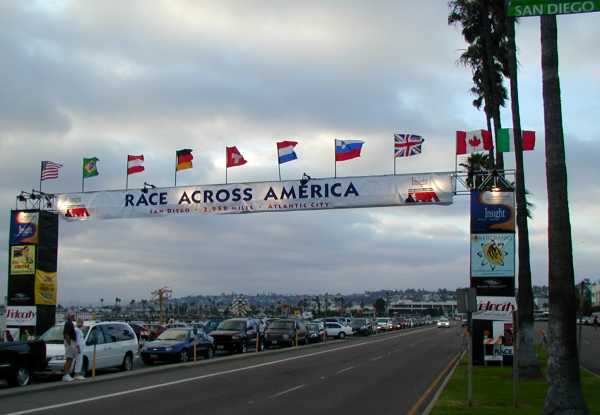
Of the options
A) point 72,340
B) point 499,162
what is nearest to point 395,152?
point 499,162

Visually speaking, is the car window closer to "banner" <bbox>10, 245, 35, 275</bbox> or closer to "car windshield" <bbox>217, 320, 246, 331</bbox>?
"banner" <bbox>10, 245, 35, 275</bbox>

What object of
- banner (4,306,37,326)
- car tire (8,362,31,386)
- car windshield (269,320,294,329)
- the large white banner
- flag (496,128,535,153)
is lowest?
car tire (8,362,31,386)

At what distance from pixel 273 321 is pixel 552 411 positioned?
3237 cm

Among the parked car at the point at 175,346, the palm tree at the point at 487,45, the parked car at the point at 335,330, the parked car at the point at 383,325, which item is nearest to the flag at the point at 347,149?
the palm tree at the point at 487,45

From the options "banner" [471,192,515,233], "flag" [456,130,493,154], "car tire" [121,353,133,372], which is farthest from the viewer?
"flag" [456,130,493,154]

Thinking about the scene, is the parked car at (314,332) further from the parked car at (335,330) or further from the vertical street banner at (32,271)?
the vertical street banner at (32,271)

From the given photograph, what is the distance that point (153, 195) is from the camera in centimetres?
3059

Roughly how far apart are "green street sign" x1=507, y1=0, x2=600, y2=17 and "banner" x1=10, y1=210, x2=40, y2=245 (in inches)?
988

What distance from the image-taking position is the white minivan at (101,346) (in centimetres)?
2133

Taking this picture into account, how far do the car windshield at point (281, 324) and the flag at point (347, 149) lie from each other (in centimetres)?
1569

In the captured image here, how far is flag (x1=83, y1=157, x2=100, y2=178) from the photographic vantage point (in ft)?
108

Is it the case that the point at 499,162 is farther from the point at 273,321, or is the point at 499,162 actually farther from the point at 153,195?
the point at 273,321

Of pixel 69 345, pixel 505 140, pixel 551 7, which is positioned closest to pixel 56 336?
pixel 69 345

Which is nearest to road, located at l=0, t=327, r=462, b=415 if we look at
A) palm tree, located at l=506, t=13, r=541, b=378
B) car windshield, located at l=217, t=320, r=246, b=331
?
palm tree, located at l=506, t=13, r=541, b=378
